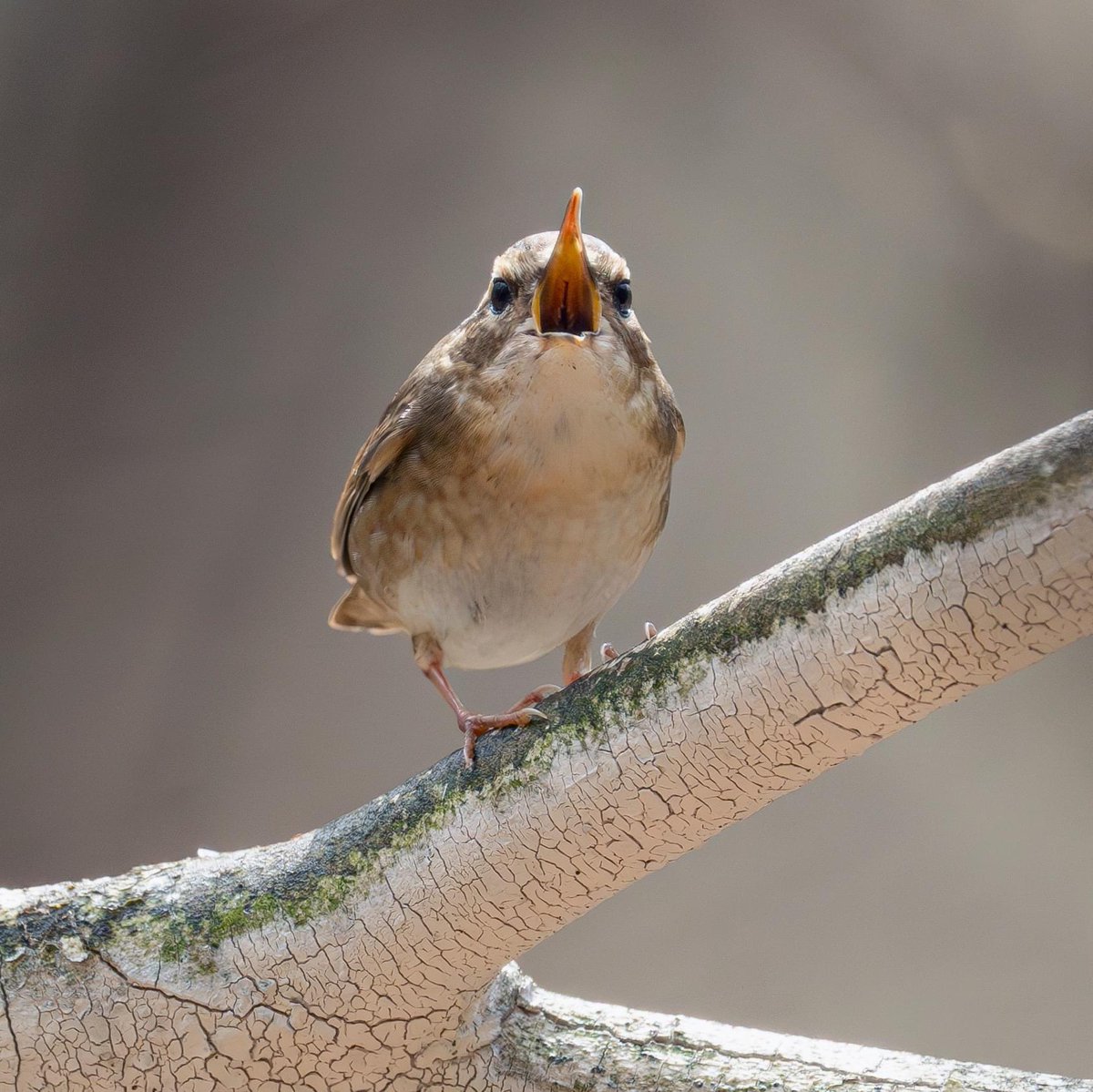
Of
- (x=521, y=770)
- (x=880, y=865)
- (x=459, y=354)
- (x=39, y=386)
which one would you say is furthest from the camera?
(x=39, y=386)

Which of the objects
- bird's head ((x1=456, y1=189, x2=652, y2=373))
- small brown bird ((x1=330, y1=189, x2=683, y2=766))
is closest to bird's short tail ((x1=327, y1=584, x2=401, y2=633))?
small brown bird ((x1=330, y1=189, x2=683, y2=766))

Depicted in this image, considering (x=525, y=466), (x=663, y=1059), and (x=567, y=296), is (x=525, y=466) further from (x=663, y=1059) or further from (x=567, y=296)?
(x=663, y=1059)

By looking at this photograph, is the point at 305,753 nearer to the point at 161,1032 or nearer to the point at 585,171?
the point at 585,171

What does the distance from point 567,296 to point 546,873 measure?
839 mm

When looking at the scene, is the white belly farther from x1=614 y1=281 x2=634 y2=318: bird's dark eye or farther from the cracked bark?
the cracked bark

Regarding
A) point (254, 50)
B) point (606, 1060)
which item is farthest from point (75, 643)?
point (606, 1060)

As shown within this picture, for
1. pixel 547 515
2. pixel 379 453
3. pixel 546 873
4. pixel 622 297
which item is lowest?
pixel 546 873

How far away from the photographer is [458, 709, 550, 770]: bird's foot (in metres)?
1.54

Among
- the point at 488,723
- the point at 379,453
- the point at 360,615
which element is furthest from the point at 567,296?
the point at 360,615

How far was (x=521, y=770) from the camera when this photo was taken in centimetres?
146

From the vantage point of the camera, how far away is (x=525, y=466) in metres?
1.87

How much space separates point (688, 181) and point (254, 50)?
168 cm

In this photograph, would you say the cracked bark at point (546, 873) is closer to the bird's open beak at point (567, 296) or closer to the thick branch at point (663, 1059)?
the thick branch at point (663, 1059)

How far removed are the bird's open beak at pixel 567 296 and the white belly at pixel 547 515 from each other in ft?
0.19
